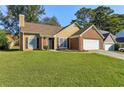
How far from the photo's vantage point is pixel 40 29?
2662 centimetres

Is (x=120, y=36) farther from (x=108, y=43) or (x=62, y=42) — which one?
(x=62, y=42)

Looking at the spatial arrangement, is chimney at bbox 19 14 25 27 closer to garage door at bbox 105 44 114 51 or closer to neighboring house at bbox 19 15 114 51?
neighboring house at bbox 19 15 114 51

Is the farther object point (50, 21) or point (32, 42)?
point (50, 21)

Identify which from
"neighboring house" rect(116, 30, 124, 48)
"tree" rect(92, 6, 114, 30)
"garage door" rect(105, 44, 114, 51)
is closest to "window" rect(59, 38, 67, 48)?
"tree" rect(92, 6, 114, 30)

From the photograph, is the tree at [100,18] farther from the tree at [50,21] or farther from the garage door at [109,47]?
the tree at [50,21]

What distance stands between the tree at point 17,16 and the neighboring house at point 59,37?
861 mm

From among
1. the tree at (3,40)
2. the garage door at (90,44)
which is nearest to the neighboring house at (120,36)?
the garage door at (90,44)

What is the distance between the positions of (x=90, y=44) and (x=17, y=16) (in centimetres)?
922

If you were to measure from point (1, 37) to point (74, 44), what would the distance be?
10.3 m

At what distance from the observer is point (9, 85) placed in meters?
8.42

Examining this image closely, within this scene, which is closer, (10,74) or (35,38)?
(10,74)

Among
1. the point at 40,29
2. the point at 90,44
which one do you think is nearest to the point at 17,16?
the point at 40,29
